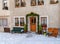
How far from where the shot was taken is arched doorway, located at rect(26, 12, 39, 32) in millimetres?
19797

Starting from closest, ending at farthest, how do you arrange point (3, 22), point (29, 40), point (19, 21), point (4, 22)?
point (29, 40) < point (19, 21) < point (4, 22) < point (3, 22)

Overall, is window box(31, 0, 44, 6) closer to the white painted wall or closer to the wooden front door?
the white painted wall

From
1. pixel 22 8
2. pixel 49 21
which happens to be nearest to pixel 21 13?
pixel 22 8

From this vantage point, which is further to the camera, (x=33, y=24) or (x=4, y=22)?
(x=4, y=22)

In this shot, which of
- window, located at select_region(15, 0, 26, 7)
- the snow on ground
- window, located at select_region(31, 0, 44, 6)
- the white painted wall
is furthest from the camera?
window, located at select_region(15, 0, 26, 7)

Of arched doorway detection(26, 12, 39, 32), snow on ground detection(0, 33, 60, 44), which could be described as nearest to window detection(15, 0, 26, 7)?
arched doorway detection(26, 12, 39, 32)

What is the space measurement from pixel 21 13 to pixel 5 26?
3250 millimetres

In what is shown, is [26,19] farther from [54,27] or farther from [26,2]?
[54,27]

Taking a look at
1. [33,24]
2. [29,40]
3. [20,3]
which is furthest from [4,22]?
[29,40]

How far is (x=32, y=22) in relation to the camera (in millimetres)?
20203

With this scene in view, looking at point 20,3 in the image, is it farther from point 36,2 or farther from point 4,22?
point 4,22

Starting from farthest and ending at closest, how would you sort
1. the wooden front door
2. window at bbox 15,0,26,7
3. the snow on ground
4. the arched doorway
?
window at bbox 15,0,26,7 < the wooden front door < the arched doorway < the snow on ground

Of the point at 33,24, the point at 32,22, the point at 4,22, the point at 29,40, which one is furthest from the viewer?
the point at 4,22

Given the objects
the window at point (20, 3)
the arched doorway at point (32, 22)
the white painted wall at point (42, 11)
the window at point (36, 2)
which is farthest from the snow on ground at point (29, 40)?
the window at point (20, 3)
